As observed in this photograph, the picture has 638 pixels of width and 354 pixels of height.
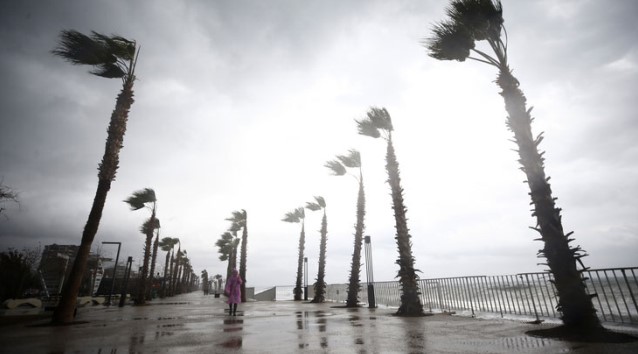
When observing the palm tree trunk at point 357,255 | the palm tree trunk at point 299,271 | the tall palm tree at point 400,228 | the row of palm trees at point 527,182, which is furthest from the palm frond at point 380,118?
the palm tree trunk at point 299,271

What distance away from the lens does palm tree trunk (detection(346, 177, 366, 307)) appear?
655 inches

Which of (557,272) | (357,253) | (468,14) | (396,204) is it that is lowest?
(557,272)

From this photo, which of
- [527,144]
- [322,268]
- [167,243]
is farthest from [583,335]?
[167,243]

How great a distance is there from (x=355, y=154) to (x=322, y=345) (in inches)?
612

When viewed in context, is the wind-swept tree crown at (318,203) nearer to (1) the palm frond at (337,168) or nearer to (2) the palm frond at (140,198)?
(1) the palm frond at (337,168)

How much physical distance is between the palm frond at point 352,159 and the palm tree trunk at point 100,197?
1274cm

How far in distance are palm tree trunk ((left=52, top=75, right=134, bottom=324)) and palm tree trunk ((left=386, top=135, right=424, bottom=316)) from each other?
37.3ft

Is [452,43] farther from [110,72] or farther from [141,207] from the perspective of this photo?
[141,207]

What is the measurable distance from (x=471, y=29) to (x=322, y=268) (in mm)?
19256

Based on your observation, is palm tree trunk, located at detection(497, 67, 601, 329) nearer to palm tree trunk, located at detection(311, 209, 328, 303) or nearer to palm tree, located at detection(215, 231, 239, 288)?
palm tree trunk, located at detection(311, 209, 328, 303)

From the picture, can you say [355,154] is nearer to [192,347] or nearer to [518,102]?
[518,102]

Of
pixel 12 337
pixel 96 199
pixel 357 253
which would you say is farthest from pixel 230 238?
pixel 12 337

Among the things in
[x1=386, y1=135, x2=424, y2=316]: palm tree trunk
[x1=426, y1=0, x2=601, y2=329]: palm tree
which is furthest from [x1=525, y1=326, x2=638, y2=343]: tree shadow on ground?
[x1=386, y1=135, x2=424, y2=316]: palm tree trunk

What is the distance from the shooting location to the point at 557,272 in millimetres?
6234
